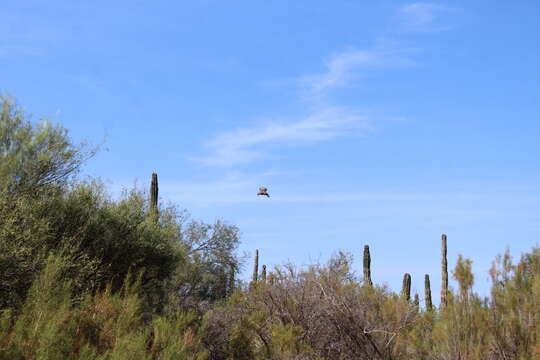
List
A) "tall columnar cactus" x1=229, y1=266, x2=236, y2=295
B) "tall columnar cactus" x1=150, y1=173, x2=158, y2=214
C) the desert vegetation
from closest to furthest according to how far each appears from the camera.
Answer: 1. the desert vegetation
2. "tall columnar cactus" x1=150, y1=173, x2=158, y2=214
3. "tall columnar cactus" x1=229, y1=266, x2=236, y2=295

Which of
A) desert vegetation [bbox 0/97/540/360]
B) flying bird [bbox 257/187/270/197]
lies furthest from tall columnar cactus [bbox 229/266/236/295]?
desert vegetation [bbox 0/97/540/360]

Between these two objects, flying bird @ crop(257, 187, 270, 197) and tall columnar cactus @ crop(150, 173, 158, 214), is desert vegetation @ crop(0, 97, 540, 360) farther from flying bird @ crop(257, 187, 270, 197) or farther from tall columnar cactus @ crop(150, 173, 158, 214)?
flying bird @ crop(257, 187, 270, 197)

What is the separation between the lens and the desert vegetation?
9320mm

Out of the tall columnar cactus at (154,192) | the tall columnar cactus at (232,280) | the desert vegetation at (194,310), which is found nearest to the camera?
the desert vegetation at (194,310)

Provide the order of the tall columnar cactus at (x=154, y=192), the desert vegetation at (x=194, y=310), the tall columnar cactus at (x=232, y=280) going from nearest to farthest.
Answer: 1. the desert vegetation at (x=194, y=310)
2. the tall columnar cactus at (x=154, y=192)
3. the tall columnar cactus at (x=232, y=280)

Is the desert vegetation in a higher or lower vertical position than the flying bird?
lower

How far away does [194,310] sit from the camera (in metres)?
14.6

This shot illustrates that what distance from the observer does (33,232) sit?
52.8ft

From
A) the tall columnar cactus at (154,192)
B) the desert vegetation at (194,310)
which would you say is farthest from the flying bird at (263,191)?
the desert vegetation at (194,310)

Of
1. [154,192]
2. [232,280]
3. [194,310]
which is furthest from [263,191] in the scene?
[194,310]

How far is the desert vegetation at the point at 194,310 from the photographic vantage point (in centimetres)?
932

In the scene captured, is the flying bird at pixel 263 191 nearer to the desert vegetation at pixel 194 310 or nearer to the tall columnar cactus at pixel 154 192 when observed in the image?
the tall columnar cactus at pixel 154 192

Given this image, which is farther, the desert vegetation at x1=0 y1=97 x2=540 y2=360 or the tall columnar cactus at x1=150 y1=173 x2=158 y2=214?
the tall columnar cactus at x1=150 y1=173 x2=158 y2=214

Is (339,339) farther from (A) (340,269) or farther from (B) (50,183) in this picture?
(B) (50,183)
